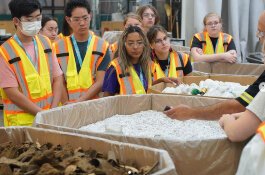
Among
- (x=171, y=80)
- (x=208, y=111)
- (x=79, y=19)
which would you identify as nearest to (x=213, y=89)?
(x=171, y=80)

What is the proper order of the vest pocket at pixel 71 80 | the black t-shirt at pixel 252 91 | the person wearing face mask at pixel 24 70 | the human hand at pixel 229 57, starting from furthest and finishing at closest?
the human hand at pixel 229 57 → the vest pocket at pixel 71 80 → the person wearing face mask at pixel 24 70 → the black t-shirt at pixel 252 91

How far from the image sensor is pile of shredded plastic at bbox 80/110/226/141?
2621 mm

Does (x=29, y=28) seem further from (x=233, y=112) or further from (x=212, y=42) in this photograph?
(x=212, y=42)

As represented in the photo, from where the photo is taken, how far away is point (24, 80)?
10.3 ft

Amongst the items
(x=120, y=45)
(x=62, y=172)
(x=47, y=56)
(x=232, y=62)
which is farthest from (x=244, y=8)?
(x=62, y=172)

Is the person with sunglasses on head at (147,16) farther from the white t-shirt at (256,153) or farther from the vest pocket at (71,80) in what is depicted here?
the white t-shirt at (256,153)

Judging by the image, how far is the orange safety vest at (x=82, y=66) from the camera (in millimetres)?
3555

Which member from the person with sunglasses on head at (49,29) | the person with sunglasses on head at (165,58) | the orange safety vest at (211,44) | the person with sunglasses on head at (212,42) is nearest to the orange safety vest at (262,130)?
the person with sunglasses on head at (165,58)

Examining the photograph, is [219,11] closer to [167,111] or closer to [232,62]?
[232,62]

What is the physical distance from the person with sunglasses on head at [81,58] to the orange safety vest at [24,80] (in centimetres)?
33

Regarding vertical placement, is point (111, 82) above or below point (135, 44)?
below

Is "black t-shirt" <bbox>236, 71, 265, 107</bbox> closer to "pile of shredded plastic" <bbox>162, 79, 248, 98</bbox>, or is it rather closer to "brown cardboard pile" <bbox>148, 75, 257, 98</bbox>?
"pile of shredded plastic" <bbox>162, 79, 248, 98</bbox>

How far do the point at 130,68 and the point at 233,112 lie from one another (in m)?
1.16

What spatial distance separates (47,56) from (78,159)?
1.58 meters
